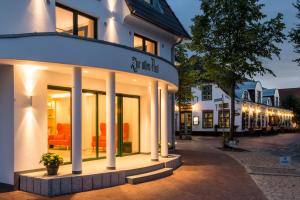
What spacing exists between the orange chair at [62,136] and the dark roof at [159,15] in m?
4.96

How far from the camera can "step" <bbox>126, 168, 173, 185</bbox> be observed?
10.2m

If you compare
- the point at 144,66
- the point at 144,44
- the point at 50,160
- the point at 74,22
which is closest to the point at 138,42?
the point at 144,44

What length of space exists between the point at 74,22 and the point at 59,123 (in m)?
3.32

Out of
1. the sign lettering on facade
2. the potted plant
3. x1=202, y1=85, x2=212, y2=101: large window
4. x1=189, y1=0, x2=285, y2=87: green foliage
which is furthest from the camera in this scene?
x1=202, y1=85, x2=212, y2=101: large window

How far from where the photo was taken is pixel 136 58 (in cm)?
1116

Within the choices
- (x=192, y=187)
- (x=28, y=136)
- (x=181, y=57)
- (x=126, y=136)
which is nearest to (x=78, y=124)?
(x=28, y=136)

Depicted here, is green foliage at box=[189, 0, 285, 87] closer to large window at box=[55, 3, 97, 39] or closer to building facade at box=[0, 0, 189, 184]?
building facade at box=[0, 0, 189, 184]

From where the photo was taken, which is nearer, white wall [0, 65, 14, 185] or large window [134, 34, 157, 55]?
white wall [0, 65, 14, 185]

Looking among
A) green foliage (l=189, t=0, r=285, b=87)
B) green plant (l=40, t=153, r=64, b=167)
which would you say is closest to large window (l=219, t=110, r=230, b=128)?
green foliage (l=189, t=0, r=285, b=87)

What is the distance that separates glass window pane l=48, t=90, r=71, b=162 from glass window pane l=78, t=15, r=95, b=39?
2097 millimetres

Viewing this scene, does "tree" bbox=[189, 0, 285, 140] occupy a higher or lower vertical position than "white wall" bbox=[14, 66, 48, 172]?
higher

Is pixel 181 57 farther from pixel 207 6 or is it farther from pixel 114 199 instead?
pixel 114 199

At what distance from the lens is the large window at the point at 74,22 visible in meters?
11.2

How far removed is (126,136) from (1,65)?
6.74m
